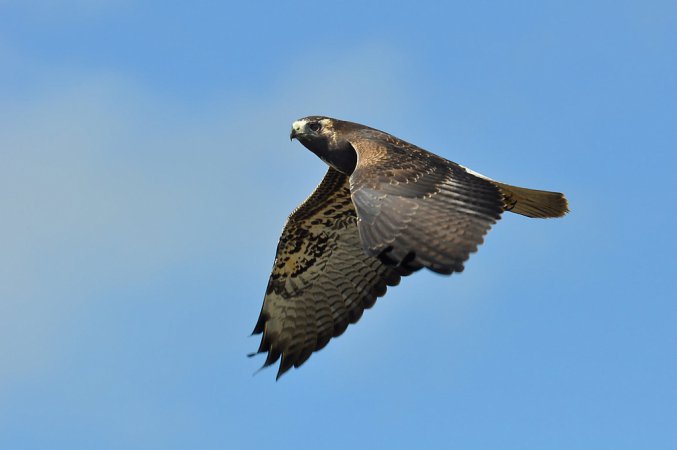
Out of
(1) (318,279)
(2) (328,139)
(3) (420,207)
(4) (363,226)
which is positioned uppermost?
(2) (328,139)

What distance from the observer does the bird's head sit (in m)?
14.2

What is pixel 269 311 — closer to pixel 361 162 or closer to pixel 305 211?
pixel 305 211

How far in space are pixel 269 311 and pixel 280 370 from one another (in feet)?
2.57

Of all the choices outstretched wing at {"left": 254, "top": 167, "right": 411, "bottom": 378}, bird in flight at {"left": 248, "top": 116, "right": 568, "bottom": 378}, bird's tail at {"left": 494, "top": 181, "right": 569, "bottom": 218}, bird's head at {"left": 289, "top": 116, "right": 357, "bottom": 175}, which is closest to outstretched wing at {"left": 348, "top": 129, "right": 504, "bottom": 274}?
bird in flight at {"left": 248, "top": 116, "right": 568, "bottom": 378}

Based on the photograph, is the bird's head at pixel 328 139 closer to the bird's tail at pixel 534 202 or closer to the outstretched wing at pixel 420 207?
the outstretched wing at pixel 420 207

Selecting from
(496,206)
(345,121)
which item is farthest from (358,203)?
(345,121)

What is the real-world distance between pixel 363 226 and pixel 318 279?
375 centimetres

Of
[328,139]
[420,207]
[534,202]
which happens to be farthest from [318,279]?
[420,207]

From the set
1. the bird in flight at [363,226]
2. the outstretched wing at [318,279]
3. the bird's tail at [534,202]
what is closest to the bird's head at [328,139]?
the bird in flight at [363,226]

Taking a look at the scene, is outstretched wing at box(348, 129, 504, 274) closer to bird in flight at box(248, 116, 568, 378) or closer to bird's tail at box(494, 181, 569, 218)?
bird in flight at box(248, 116, 568, 378)

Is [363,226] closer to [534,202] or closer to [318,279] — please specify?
[534,202]

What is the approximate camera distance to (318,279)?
15.4 m

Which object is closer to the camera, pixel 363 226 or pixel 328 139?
pixel 363 226

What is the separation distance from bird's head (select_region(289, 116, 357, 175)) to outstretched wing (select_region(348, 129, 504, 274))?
0.87 metres
